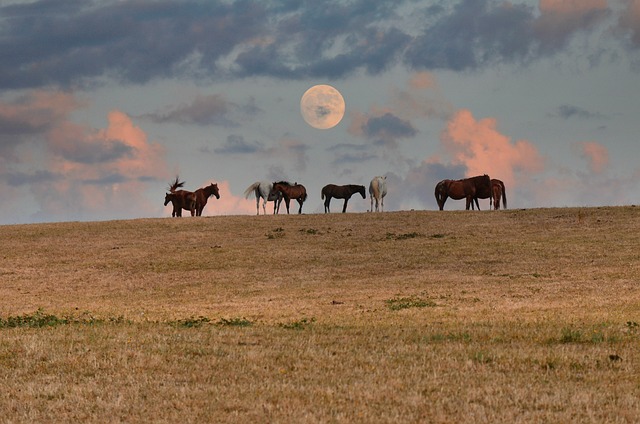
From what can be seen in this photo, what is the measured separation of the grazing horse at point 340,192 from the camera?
248ft

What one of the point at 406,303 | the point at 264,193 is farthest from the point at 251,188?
the point at 406,303

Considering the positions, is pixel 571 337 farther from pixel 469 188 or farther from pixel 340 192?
pixel 340 192

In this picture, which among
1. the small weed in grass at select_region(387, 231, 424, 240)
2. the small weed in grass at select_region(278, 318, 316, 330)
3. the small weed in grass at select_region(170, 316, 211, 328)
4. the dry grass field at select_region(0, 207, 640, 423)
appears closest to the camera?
the dry grass field at select_region(0, 207, 640, 423)

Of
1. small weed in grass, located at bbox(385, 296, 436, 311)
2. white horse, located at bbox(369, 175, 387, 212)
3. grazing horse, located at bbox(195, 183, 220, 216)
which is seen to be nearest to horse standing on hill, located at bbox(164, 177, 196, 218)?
grazing horse, located at bbox(195, 183, 220, 216)

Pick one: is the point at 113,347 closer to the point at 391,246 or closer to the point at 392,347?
the point at 392,347

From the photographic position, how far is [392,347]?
56.9ft

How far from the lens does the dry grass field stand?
1276 centimetres

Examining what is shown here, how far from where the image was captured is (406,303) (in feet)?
94.4

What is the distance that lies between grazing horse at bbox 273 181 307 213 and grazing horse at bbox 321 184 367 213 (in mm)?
2283

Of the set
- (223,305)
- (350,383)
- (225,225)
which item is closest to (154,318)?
(223,305)

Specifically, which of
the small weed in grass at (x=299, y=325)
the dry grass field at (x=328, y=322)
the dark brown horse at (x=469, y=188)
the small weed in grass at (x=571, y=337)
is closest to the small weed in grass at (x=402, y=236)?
the dry grass field at (x=328, y=322)

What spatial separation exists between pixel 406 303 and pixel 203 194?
47.1 metres

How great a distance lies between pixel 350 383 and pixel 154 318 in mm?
13604

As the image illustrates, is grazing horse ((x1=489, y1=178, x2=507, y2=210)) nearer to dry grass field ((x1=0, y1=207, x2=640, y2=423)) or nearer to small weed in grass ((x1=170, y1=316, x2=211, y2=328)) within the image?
dry grass field ((x1=0, y1=207, x2=640, y2=423))
